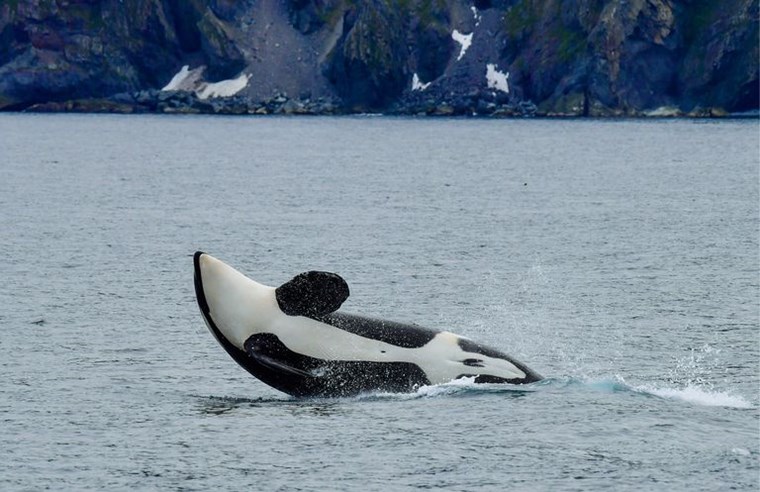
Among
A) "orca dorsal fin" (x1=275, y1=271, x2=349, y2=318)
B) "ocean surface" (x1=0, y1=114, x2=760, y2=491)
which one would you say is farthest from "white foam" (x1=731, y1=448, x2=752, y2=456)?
"orca dorsal fin" (x1=275, y1=271, x2=349, y2=318)

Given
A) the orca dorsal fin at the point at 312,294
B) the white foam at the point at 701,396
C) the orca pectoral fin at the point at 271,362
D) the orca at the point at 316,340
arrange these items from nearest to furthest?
the orca dorsal fin at the point at 312,294 < the orca pectoral fin at the point at 271,362 < the orca at the point at 316,340 < the white foam at the point at 701,396

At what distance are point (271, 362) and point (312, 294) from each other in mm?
1720

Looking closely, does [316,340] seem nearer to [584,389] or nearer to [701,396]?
[584,389]

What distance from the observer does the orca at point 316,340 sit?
3139 cm

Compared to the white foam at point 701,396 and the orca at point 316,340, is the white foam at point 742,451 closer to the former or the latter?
the white foam at point 701,396

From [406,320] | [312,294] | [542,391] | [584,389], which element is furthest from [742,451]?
[406,320]

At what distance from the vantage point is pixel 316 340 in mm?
31453

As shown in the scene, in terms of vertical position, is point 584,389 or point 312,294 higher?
point 312,294

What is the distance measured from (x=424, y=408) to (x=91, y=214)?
182 feet

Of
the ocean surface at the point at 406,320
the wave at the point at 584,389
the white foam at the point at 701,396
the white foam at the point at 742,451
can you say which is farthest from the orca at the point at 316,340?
the white foam at the point at 742,451

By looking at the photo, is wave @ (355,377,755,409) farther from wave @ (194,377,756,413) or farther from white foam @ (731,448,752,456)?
white foam @ (731,448,752,456)

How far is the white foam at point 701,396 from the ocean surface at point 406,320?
98 mm

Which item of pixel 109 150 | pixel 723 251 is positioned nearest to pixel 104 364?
pixel 723 251

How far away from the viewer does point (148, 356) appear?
40.2 meters
